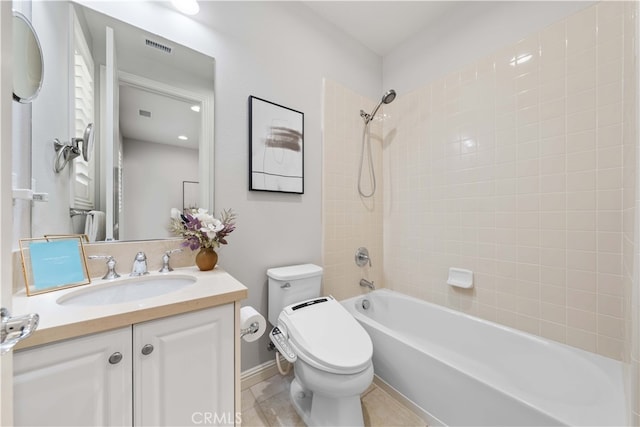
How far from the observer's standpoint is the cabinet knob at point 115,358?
25.4 inches

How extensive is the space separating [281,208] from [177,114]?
0.78 m

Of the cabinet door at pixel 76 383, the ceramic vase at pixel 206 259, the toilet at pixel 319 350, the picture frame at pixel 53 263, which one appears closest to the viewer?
the cabinet door at pixel 76 383

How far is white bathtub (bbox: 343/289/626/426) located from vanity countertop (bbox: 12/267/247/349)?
3.47 ft

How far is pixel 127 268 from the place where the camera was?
110 centimetres

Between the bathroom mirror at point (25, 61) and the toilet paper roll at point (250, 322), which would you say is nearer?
the bathroom mirror at point (25, 61)

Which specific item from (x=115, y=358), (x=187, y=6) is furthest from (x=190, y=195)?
(x=187, y=6)

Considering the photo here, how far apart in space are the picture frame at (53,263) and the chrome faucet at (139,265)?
0.15 m

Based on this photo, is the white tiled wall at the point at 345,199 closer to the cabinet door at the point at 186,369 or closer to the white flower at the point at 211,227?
the white flower at the point at 211,227

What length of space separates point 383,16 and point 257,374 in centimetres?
268

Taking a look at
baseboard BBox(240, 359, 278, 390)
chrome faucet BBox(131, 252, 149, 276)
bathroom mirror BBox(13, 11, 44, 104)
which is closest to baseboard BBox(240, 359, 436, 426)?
baseboard BBox(240, 359, 278, 390)

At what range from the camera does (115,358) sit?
0.65m

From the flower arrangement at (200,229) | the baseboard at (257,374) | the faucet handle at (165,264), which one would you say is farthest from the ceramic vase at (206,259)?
the baseboard at (257,374)

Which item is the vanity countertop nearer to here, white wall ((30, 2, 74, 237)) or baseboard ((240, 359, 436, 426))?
white wall ((30, 2, 74, 237))

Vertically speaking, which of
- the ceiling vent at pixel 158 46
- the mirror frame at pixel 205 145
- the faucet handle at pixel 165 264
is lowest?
the faucet handle at pixel 165 264
